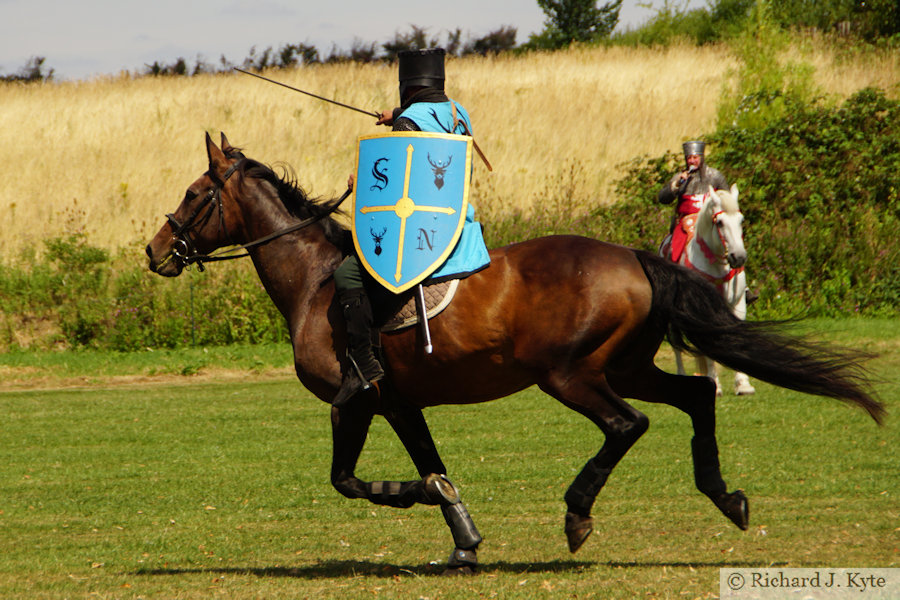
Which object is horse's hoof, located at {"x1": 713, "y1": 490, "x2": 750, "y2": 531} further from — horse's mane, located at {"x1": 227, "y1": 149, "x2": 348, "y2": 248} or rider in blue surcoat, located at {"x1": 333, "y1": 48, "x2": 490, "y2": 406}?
horse's mane, located at {"x1": 227, "y1": 149, "x2": 348, "y2": 248}

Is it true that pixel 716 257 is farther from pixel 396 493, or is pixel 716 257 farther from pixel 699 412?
pixel 396 493

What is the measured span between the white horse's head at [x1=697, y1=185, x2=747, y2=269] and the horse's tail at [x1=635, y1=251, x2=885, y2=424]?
525cm

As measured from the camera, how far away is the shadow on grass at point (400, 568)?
18.4 ft

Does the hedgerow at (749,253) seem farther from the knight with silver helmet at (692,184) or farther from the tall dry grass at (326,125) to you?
the knight with silver helmet at (692,184)

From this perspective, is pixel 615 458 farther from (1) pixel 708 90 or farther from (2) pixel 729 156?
(1) pixel 708 90

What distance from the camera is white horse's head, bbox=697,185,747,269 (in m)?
11.0

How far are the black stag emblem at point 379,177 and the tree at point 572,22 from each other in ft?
149

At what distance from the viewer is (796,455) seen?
907 cm

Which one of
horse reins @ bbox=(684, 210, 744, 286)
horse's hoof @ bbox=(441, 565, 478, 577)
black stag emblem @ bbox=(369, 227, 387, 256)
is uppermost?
black stag emblem @ bbox=(369, 227, 387, 256)

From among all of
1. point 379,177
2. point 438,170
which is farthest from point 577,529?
point 379,177

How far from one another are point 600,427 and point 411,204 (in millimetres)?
1601

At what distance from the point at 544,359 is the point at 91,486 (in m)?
5.09

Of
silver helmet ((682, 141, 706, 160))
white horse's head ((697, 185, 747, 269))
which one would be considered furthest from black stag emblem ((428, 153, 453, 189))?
silver helmet ((682, 141, 706, 160))

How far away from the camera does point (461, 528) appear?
5684mm
